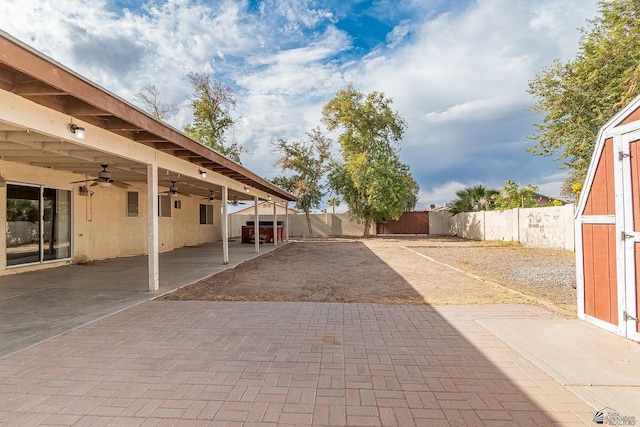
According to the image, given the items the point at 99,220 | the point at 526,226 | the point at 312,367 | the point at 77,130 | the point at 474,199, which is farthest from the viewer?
the point at 474,199

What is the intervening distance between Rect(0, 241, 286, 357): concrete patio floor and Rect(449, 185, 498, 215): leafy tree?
16.3 meters

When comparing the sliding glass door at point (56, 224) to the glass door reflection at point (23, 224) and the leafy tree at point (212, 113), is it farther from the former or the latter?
the leafy tree at point (212, 113)

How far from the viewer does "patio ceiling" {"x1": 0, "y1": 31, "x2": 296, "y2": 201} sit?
10.2ft

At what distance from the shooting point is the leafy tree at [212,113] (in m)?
23.4

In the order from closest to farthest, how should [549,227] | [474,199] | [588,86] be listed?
[549,227]
[588,86]
[474,199]

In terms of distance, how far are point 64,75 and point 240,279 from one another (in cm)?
515

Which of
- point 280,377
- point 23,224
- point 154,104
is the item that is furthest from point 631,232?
point 154,104

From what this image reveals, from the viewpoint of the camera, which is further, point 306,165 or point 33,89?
point 306,165

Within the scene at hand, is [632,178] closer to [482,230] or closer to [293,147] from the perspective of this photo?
[482,230]

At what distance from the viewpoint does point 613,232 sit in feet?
12.1

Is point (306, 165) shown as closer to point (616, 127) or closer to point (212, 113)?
point (212, 113)

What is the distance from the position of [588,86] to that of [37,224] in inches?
750

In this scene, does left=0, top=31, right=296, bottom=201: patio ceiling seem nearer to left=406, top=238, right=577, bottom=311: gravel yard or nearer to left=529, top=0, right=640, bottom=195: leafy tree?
left=406, top=238, right=577, bottom=311: gravel yard

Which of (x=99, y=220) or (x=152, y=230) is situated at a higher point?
(x=99, y=220)
